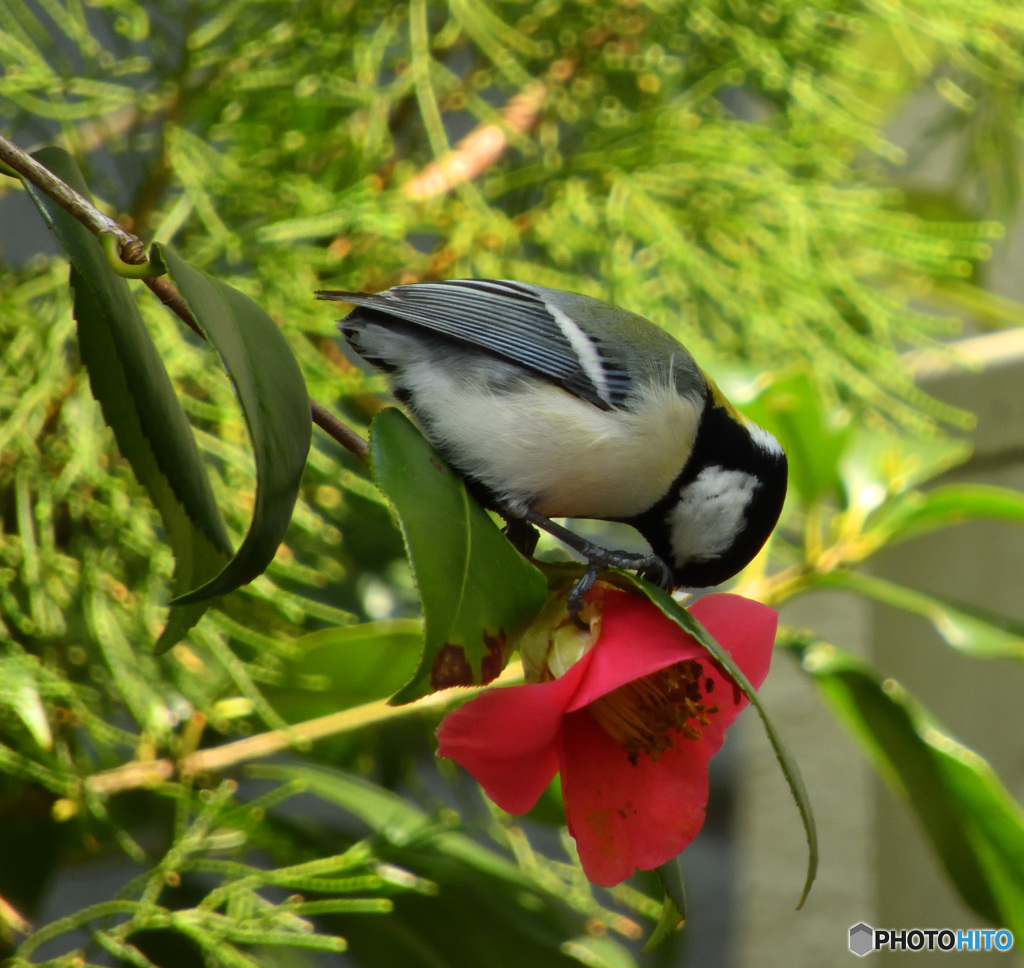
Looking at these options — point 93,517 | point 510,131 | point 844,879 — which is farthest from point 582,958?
point 844,879

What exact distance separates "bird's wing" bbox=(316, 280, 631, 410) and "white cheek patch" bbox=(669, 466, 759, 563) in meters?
0.09

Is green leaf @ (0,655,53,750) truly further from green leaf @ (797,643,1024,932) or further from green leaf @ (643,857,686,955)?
green leaf @ (797,643,1024,932)

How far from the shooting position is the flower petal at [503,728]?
17.7 inches

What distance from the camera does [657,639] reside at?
455 millimetres

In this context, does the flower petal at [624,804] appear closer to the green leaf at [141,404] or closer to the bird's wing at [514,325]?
the green leaf at [141,404]

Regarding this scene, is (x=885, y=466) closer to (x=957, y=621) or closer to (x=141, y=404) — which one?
(x=957, y=621)

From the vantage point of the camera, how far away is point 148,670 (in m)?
1.02

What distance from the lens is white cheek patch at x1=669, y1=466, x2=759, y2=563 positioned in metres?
0.74

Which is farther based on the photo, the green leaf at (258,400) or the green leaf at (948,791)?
the green leaf at (948,791)

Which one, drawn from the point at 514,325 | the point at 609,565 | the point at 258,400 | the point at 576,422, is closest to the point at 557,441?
the point at 576,422

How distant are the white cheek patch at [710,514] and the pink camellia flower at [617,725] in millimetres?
210

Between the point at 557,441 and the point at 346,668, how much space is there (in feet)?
1.28

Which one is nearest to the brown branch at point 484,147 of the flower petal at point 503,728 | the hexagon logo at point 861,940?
the flower petal at point 503,728

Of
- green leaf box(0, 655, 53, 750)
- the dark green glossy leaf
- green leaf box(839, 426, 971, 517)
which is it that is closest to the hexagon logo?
green leaf box(839, 426, 971, 517)
